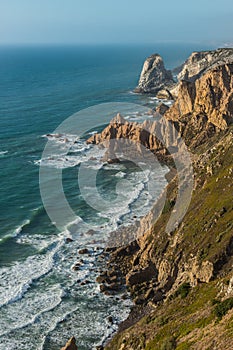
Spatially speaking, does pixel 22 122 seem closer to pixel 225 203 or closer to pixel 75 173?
pixel 75 173

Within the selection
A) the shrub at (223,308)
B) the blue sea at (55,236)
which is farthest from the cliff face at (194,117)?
the shrub at (223,308)

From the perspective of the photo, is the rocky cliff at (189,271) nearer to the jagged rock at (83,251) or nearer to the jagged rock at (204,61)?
the jagged rock at (83,251)

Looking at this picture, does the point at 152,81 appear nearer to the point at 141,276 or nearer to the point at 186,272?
the point at 141,276

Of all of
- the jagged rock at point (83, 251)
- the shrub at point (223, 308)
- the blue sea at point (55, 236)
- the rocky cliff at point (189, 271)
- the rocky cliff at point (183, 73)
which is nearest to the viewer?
the shrub at point (223, 308)

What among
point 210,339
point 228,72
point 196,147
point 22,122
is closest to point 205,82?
point 228,72

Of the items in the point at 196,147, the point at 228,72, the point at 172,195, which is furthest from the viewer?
the point at 228,72

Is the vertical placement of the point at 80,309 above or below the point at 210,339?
below

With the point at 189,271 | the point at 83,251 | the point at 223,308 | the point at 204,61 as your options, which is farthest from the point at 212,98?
the point at 204,61
